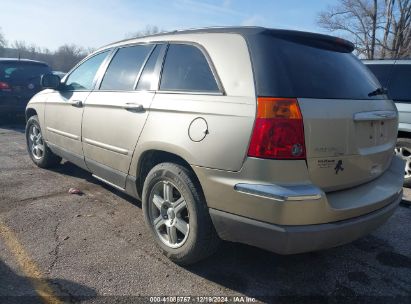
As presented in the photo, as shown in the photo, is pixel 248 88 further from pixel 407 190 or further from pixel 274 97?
pixel 407 190

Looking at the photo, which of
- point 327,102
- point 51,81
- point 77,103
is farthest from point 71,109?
point 327,102

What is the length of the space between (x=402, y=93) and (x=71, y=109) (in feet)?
14.6

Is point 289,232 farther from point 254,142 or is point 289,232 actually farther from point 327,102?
point 327,102

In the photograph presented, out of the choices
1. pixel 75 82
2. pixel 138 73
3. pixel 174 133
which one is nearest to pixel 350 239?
pixel 174 133

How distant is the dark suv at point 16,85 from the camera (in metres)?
9.64

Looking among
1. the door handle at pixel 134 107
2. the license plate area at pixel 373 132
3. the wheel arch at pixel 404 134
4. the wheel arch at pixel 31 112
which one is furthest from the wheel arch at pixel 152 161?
the wheel arch at pixel 404 134

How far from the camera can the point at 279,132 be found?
244 cm

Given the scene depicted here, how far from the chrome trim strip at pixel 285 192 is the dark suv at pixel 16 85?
8.96 metres

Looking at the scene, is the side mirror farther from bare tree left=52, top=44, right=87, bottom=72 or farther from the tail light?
bare tree left=52, top=44, right=87, bottom=72

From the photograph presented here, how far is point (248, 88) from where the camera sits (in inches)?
102

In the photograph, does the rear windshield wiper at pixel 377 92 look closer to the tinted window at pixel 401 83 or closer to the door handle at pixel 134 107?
the door handle at pixel 134 107

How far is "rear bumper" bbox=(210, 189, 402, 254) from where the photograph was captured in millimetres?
2432

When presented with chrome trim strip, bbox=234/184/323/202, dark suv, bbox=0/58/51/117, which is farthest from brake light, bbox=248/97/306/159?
dark suv, bbox=0/58/51/117

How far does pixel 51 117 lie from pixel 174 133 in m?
2.90
